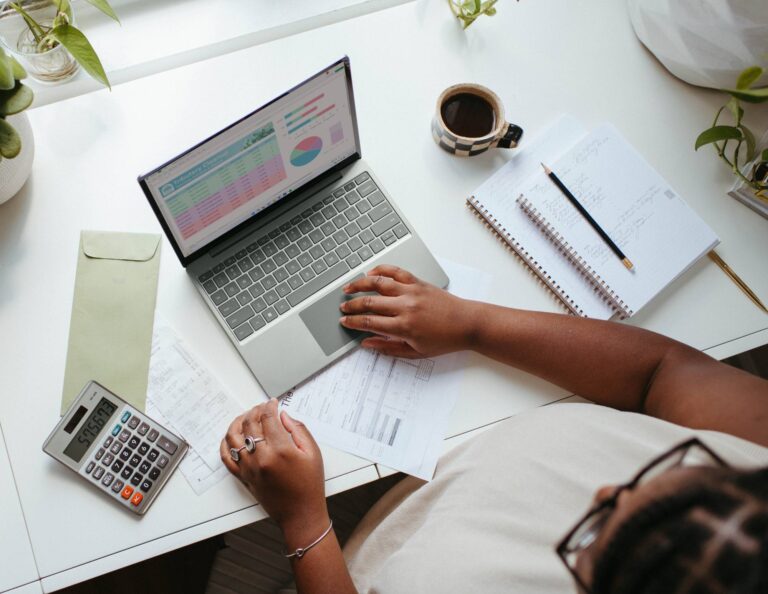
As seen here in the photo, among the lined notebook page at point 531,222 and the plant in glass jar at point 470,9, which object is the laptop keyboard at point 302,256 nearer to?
the lined notebook page at point 531,222

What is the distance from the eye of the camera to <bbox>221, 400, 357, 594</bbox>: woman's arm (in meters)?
0.75

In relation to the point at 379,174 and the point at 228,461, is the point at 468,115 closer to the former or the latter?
the point at 379,174

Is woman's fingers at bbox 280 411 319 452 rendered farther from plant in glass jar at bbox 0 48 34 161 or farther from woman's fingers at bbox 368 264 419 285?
plant in glass jar at bbox 0 48 34 161

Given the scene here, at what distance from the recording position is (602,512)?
43 centimetres

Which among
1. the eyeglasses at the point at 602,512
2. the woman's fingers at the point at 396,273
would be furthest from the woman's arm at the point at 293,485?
the eyeglasses at the point at 602,512

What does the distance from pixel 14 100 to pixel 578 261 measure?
0.77 meters

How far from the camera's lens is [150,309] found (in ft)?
2.70

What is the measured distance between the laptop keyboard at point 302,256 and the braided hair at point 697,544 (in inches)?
21.7

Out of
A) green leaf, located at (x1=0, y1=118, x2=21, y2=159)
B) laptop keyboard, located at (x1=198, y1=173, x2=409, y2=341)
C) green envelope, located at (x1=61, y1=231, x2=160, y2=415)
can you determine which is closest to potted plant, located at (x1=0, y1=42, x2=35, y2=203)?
green leaf, located at (x1=0, y1=118, x2=21, y2=159)

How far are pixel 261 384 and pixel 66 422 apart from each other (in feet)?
0.79

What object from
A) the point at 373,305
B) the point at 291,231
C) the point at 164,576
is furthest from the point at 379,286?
the point at 164,576

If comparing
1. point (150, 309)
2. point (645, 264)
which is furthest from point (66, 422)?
point (645, 264)

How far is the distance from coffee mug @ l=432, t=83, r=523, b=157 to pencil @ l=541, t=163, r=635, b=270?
8 cm

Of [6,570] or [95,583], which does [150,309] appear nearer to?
[6,570]
